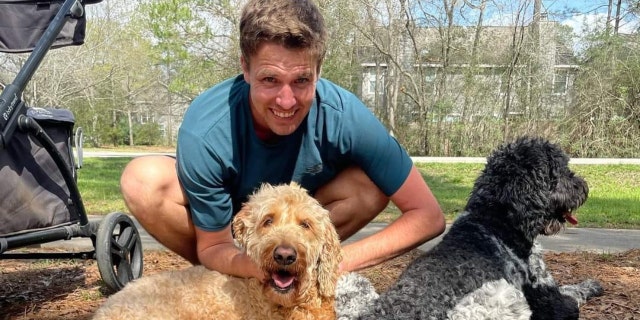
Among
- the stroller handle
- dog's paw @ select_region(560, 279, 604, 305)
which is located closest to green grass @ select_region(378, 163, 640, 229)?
dog's paw @ select_region(560, 279, 604, 305)

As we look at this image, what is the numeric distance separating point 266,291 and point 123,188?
132 cm

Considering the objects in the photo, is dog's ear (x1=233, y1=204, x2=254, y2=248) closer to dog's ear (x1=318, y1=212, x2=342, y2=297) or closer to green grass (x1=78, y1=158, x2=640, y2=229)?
dog's ear (x1=318, y1=212, x2=342, y2=297)

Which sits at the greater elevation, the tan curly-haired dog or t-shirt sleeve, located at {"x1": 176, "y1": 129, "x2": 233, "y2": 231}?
t-shirt sleeve, located at {"x1": 176, "y1": 129, "x2": 233, "y2": 231}

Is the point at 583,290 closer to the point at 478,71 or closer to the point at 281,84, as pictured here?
the point at 281,84

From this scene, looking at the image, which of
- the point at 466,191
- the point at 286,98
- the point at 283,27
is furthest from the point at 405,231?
the point at 466,191

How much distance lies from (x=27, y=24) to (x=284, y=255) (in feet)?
9.43

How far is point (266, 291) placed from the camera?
2885mm

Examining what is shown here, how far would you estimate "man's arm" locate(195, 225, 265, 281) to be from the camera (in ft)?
9.73

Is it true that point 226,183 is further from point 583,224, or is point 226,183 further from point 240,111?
point 583,224

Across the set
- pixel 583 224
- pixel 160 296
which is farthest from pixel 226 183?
pixel 583 224

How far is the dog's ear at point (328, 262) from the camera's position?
9.51ft

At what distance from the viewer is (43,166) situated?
376 centimetres

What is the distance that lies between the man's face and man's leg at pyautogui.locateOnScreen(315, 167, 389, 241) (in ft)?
2.31

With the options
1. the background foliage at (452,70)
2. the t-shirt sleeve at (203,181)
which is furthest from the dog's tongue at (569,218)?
the background foliage at (452,70)
